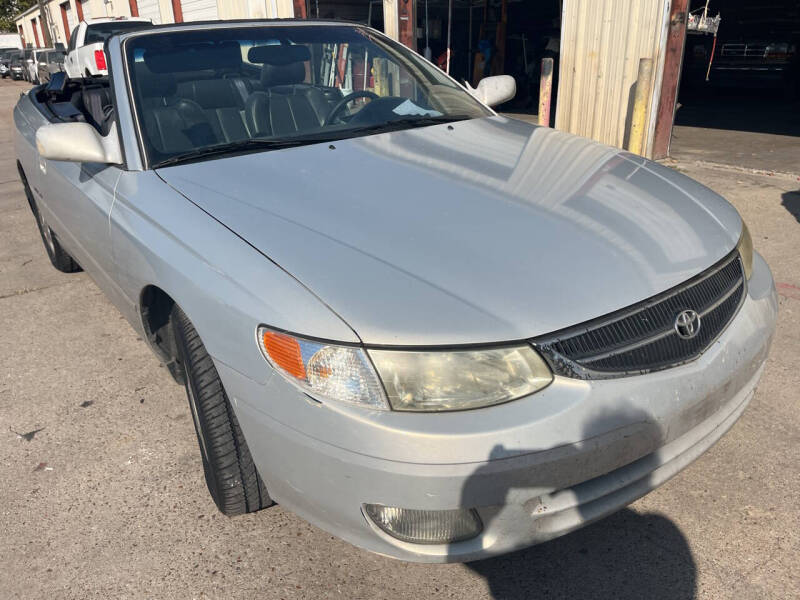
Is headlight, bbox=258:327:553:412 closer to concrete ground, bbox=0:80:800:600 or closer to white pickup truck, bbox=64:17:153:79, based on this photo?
concrete ground, bbox=0:80:800:600

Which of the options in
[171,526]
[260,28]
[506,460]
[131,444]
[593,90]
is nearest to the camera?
[506,460]

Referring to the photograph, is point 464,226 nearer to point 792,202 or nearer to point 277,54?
point 277,54

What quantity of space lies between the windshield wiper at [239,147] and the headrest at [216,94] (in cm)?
25

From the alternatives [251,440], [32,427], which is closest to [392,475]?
[251,440]

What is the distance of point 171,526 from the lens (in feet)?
7.29

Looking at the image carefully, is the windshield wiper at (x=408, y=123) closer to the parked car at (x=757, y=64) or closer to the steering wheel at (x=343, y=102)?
the steering wheel at (x=343, y=102)

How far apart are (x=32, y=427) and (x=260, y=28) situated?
2109 millimetres

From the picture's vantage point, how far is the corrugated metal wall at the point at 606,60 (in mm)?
6918

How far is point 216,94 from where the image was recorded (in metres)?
2.75

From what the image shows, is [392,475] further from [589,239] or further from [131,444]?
[131,444]

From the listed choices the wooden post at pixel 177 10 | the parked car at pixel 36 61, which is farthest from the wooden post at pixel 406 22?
the parked car at pixel 36 61

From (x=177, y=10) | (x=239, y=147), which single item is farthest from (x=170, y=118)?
(x=177, y=10)

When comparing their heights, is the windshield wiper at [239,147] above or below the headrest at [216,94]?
below

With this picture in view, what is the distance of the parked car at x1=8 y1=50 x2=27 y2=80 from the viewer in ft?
99.6
